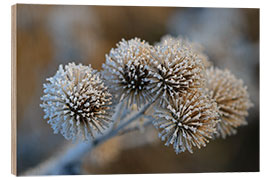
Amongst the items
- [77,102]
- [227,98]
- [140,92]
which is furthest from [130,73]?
[227,98]

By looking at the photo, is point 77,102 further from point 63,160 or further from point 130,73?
point 63,160

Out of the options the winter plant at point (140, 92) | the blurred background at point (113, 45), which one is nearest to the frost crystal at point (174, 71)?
the winter plant at point (140, 92)

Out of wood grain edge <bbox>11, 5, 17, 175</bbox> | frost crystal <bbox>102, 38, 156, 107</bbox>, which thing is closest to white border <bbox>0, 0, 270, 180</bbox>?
wood grain edge <bbox>11, 5, 17, 175</bbox>

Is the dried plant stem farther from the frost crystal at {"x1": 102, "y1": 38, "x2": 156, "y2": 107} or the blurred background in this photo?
the frost crystal at {"x1": 102, "y1": 38, "x2": 156, "y2": 107}

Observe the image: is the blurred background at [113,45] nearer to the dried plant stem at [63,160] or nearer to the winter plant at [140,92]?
the dried plant stem at [63,160]
